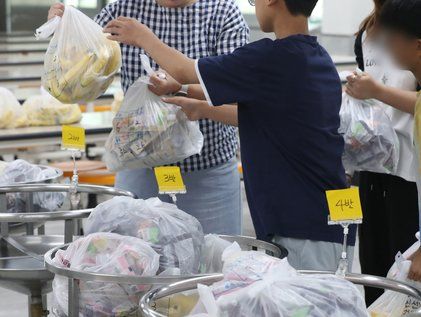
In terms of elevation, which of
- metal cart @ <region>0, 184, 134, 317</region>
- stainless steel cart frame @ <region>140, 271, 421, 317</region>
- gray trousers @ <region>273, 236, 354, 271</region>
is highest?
stainless steel cart frame @ <region>140, 271, 421, 317</region>

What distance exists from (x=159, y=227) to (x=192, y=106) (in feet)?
2.13

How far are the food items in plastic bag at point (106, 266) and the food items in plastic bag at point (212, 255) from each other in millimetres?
229

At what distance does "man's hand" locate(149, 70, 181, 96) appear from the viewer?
8.29 feet

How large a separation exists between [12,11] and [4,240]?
14300 millimetres

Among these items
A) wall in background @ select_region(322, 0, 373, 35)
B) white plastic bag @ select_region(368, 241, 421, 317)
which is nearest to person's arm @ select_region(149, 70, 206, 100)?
white plastic bag @ select_region(368, 241, 421, 317)

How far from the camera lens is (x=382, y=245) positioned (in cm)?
314

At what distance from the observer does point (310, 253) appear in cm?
217

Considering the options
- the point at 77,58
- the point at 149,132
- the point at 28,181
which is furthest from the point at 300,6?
the point at 28,181

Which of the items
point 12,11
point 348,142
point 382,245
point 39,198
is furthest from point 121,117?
point 12,11

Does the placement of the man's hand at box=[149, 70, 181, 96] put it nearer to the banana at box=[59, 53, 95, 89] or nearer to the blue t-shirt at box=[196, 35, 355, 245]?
the banana at box=[59, 53, 95, 89]

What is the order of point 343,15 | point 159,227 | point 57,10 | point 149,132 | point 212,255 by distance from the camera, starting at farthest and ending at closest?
point 343,15 < point 57,10 < point 149,132 < point 212,255 < point 159,227

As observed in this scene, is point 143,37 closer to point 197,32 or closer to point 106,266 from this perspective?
point 197,32

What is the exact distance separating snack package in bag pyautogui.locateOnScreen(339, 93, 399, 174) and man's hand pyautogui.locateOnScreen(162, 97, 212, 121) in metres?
0.61

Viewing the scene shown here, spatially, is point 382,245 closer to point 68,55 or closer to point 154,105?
point 154,105
